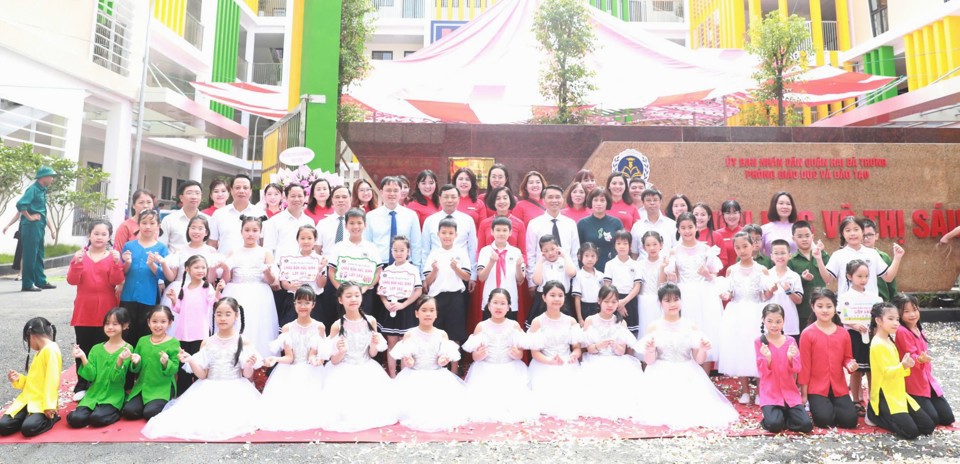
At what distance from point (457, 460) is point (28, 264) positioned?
875cm

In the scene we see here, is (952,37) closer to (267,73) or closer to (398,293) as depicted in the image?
(398,293)

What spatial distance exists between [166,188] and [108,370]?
77.2 feet

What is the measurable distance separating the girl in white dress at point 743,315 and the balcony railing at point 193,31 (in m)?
20.9

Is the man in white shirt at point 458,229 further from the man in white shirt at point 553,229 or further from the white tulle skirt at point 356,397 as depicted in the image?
the white tulle skirt at point 356,397

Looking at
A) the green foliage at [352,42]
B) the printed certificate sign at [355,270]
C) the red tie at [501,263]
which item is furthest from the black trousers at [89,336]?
the green foliage at [352,42]

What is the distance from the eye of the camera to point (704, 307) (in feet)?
14.7

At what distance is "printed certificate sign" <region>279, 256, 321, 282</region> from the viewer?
13.5ft

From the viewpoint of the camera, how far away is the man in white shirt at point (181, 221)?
4430 millimetres

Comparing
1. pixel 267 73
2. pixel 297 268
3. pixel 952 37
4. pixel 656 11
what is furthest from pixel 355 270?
pixel 656 11

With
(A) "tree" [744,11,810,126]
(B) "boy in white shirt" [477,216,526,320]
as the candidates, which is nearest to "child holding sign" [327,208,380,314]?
(B) "boy in white shirt" [477,216,526,320]

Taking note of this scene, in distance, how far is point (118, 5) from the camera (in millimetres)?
14641

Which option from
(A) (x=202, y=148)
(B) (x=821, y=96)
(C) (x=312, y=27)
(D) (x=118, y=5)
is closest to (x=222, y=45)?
(A) (x=202, y=148)

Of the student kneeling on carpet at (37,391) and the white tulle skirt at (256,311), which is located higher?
the white tulle skirt at (256,311)

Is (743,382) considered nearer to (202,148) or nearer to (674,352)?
(674,352)
